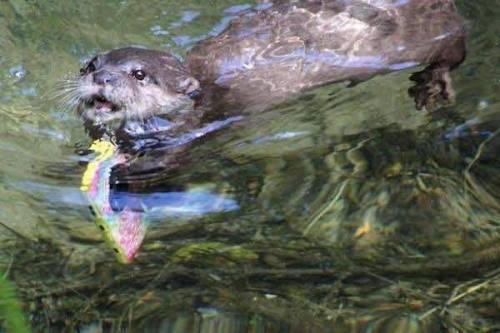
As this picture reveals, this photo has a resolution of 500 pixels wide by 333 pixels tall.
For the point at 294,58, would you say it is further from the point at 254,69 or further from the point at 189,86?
the point at 189,86

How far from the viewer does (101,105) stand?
133 inches

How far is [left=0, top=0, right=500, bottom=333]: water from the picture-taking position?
2.50 metres

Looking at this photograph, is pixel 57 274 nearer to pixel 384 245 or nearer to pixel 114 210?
pixel 114 210

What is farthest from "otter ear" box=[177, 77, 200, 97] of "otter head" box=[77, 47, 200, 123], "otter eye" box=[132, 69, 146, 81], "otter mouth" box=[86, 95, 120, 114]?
"otter mouth" box=[86, 95, 120, 114]

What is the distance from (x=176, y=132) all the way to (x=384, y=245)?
1.18 m

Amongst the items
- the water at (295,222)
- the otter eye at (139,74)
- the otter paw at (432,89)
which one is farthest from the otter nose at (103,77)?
the otter paw at (432,89)

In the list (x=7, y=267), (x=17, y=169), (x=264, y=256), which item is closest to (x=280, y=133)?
(x=264, y=256)

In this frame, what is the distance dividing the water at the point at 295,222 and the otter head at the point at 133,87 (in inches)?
10.2

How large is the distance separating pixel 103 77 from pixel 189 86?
430 mm

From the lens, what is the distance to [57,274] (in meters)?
2.75

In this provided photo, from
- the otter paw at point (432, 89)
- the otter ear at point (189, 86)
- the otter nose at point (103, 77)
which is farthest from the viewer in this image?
the otter paw at point (432, 89)

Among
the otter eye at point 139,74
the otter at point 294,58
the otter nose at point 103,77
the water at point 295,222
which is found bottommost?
the water at point 295,222

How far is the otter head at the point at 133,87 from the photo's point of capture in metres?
3.31

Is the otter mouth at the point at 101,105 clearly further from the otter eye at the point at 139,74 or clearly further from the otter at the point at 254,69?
the otter eye at the point at 139,74
